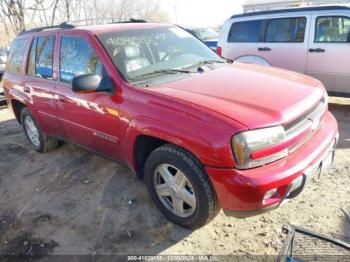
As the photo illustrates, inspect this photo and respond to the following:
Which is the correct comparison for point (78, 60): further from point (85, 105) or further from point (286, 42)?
point (286, 42)

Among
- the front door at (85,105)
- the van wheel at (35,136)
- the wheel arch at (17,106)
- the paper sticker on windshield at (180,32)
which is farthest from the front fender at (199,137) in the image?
the wheel arch at (17,106)

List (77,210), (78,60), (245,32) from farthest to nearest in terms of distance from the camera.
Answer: (245,32) → (78,60) → (77,210)

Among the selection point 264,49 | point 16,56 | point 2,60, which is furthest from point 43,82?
point 2,60

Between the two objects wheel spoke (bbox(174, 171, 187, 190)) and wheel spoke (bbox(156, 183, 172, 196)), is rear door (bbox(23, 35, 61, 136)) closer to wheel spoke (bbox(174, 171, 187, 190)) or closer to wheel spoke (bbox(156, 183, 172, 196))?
wheel spoke (bbox(156, 183, 172, 196))

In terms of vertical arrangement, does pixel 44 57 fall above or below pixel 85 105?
above

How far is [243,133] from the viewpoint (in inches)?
89.4

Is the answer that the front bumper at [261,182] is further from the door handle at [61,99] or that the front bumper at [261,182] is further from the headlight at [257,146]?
the door handle at [61,99]

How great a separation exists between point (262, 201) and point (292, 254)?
47 centimetres

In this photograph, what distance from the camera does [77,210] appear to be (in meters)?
3.42

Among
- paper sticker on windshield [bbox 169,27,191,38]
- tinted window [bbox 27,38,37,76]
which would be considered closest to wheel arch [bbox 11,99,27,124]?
tinted window [bbox 27,38,37,76]

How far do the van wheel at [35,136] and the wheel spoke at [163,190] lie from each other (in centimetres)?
244

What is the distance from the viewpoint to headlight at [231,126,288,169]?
227 centimetres

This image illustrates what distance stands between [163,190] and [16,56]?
11.0 feet

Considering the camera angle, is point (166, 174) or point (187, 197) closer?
point (187, 197)
